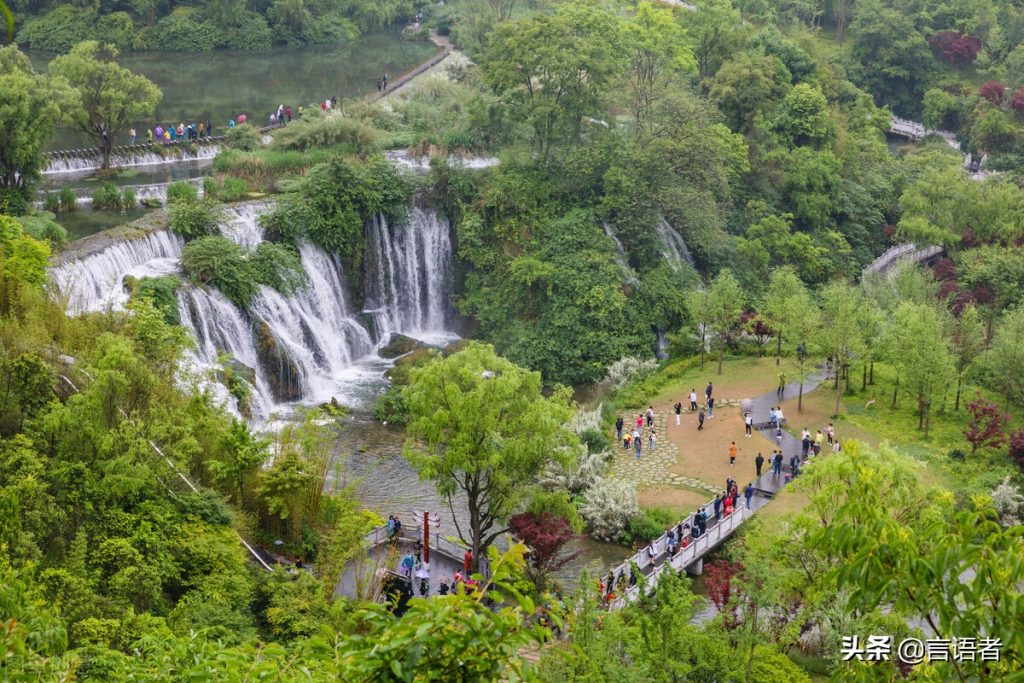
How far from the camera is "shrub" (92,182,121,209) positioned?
35156mm

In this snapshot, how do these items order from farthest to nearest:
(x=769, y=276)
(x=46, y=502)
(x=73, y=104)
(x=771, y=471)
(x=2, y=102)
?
1. (x=769, y=276)
2. (x=73, y=104)
3. (x=2, y=102)
4. (x=771, y=471)
5. (x=46, y=502)

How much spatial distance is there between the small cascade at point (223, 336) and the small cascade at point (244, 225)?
311 centimetres

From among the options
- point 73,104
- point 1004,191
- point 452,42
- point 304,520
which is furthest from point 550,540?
point 452,42

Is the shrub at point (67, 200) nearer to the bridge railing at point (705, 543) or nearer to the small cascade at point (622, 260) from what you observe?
the small cascade at point (622, 260)

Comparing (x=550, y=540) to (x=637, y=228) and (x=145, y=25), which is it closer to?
(x=637, y=228)

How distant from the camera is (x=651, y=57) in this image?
44.1 meters

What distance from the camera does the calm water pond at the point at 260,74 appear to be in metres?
54.8

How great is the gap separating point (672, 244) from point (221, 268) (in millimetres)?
17967

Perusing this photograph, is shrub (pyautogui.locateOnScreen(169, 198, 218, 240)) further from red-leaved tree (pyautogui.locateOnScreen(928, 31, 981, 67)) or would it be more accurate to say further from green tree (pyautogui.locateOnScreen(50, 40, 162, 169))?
red-leaved tree (pyautogui.locateOnScreen(928, 31, 981, 67))

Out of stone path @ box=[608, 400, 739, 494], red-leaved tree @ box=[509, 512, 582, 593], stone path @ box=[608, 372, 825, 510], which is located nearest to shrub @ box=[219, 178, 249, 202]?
stone path @ box=[608, 372, 825, 510]

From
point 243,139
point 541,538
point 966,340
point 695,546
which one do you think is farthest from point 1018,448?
→ point 243,139

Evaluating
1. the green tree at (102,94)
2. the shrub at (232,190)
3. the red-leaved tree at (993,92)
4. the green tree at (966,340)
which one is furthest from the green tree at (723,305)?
the red-leaved tree at (993,92)

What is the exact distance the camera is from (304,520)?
2098 cm

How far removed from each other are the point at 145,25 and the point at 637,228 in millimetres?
45752
